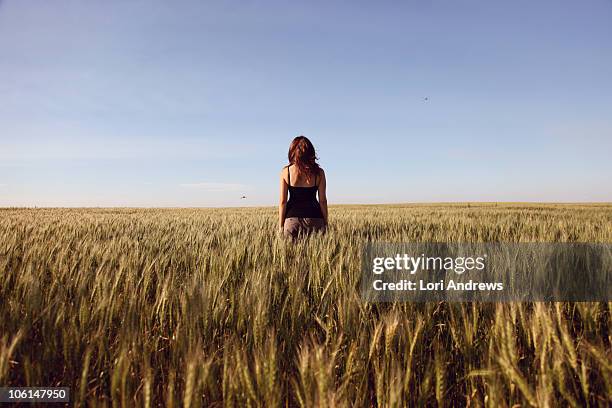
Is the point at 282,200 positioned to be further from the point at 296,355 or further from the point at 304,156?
the point at 296,355

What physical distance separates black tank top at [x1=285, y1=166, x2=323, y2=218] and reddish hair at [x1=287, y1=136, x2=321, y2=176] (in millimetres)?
187

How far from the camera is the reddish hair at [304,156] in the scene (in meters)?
4.21

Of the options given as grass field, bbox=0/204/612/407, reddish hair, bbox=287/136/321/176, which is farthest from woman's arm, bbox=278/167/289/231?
grass field, bbox=0/204/612/407

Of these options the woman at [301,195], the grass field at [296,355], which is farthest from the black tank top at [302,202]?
the grass field at [296,355]

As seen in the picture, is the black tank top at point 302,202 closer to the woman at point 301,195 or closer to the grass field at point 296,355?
the woman at point 301,195

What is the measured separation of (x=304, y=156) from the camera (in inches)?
166

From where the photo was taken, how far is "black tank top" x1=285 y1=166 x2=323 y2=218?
4.40 meters

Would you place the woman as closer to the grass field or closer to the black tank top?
the black tank top

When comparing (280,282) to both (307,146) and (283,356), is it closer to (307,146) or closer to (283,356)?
(283,356)

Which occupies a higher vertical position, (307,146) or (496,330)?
(307,146)

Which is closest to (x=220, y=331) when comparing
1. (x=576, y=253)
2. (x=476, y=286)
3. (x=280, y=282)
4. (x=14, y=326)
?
(x=280, y=282)

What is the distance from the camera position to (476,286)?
5.85 ft

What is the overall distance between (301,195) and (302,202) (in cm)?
9

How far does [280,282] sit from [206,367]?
1135 millimetres
